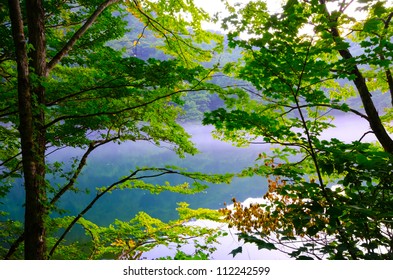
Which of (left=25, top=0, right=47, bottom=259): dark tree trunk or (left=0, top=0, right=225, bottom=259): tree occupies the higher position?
(left=0, top=0, right=225, bottom=259): tree

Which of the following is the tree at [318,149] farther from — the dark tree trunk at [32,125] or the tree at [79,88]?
the dark tree trunk at [32,125]

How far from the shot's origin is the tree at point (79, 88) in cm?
282

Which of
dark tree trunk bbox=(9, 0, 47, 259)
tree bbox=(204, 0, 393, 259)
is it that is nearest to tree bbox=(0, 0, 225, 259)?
dark tree trunk bbox=(9, 0, 47, 259)

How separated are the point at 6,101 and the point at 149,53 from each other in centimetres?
6812

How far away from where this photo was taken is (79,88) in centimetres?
329

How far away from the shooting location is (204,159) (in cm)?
3759

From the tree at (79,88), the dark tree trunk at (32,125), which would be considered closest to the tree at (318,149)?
the tree at (79,88)

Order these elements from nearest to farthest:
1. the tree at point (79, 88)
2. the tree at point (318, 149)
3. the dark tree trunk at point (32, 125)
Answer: the tree at point (318, 149), the dark tree trunk at point (32, 125), the tree at point (79, 88)

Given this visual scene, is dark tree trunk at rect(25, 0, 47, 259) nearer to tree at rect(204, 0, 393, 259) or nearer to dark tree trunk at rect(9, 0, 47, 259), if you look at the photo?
dark tree trunk at rect(9, 0, 47, 259)

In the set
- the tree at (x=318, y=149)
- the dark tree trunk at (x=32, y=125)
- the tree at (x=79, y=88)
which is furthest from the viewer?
the tree at (x=79, y=88)

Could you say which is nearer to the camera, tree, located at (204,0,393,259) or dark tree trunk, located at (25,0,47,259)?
tree, located at (204,0,393,259)

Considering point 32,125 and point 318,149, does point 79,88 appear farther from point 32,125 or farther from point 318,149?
point 318,149

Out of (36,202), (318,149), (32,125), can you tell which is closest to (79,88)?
(32,125)

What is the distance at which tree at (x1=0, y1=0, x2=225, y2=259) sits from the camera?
9.25ft
